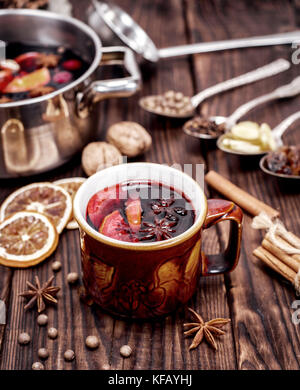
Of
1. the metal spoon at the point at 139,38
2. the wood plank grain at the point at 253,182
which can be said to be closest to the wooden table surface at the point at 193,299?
the wood plank grain at the point at 253,182

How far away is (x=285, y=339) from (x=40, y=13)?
115 centimetres

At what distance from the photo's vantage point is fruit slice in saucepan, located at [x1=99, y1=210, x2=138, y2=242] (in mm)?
945

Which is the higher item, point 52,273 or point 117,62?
point 117,62

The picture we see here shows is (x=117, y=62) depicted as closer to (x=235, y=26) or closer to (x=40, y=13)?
(x=40, y=13)

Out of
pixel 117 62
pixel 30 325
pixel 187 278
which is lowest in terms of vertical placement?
pixel 30 325

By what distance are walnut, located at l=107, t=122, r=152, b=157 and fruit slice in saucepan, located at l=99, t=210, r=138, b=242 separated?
45 cm

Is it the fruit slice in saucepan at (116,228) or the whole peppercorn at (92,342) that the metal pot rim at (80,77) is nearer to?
the fruit slice in saucepan at (116,228)

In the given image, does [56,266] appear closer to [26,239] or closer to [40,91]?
[26,239]

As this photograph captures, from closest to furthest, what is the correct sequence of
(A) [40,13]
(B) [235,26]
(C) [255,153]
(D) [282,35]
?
(C) [255,153] → (A) [40,13] → (D) [282,35] → (B) [235,26]

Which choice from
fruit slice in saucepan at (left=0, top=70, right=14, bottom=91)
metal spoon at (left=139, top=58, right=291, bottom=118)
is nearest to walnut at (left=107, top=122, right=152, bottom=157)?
metal spoon at (left=139, top=58, right=291, bottom=118)

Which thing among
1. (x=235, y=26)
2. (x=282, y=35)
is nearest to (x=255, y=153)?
(x=282, y=35)

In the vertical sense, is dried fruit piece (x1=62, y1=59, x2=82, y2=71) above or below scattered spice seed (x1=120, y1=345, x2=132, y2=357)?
above

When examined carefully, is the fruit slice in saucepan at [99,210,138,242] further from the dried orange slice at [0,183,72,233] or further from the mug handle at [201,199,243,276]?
the dried orange slice at [0,183,72,233]

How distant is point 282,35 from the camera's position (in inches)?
74.1
